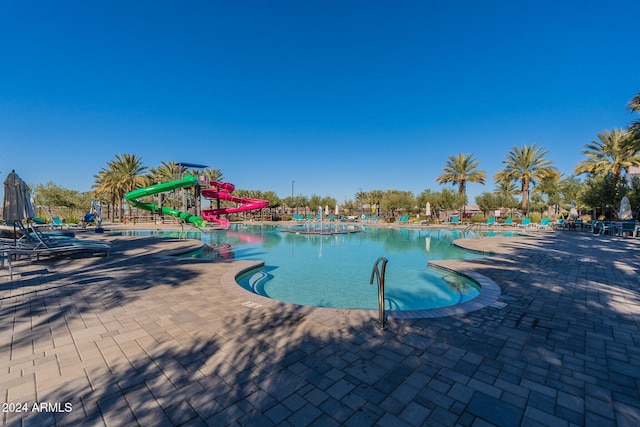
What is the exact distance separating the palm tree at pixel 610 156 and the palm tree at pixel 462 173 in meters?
8.44

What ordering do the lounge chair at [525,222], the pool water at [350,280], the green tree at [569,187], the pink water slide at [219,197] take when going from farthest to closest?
1. the green tree at [569,187]
2. the lounge chair at [525,222]
3. the pink water slide at [219,197]
4. the pool water at [350,280]

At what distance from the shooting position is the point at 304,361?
115 inches

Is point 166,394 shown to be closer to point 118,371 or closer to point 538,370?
point 118,371

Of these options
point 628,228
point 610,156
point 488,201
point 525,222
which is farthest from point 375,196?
point 628,228

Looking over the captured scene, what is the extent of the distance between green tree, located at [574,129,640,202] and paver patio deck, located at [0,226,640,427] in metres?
24.4

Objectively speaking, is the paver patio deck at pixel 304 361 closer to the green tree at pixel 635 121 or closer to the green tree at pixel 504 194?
the green tree at pixel 635 121

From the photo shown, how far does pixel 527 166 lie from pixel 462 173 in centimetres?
603

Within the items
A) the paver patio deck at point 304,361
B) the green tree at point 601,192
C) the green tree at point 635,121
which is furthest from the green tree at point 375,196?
the paver patio deck at point 304,361

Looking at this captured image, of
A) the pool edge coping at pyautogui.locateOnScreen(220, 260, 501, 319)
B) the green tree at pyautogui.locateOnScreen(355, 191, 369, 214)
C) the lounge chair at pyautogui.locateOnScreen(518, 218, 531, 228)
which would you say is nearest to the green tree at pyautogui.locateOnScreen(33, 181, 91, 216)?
the pool edge coping at pyautogui.locateOnScreen(220, 260, 501, 319)

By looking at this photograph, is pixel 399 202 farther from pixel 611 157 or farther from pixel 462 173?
pixel 611 157

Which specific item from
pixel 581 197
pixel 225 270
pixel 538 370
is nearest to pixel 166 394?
pixel 538 370

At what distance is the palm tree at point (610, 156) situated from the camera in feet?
70.3

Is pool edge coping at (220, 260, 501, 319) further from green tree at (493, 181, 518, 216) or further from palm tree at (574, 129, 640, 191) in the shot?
green tree at (493, 181, 518, 216)

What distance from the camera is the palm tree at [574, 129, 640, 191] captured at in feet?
70.3
